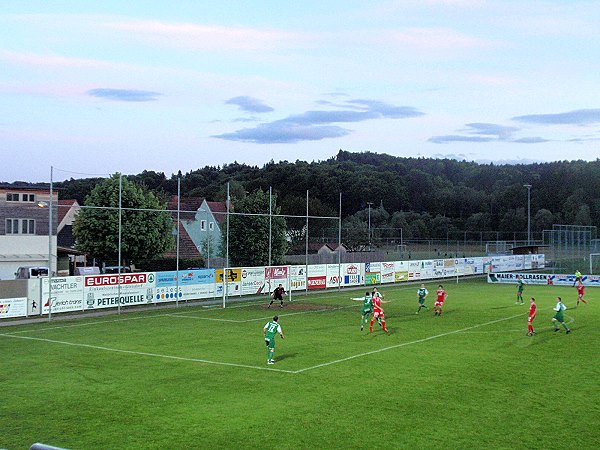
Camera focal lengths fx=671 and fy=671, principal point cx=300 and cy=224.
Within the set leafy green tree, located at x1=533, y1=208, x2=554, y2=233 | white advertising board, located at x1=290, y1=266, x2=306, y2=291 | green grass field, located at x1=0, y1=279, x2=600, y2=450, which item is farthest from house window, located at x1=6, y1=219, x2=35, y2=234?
leafy green tree, located at x1=533, y1=208, x2=554, y2=233

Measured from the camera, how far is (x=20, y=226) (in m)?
62.2

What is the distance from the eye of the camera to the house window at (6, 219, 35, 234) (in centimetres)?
6166

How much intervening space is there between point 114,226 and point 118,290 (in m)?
19.6

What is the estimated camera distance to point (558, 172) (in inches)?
6147

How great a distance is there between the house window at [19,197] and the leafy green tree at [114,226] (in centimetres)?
498

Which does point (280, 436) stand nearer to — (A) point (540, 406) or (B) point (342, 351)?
(A) point (540, 406)

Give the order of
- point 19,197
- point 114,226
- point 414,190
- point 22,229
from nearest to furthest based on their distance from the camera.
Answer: point 114,226
point 22,229
point 19,197
point 414,190

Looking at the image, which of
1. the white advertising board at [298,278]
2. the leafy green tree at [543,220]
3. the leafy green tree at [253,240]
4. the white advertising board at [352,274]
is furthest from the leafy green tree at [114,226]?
the leafy green tree at [543,220]

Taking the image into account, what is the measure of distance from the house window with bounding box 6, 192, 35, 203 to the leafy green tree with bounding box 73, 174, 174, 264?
498cm

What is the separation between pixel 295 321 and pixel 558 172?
133 meters

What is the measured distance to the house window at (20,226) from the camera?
6166cm

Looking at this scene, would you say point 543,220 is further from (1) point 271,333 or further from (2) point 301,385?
(2) point 301,385

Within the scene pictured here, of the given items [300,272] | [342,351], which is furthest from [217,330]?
[300,272]

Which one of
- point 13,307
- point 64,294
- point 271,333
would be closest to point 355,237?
point 64,294
